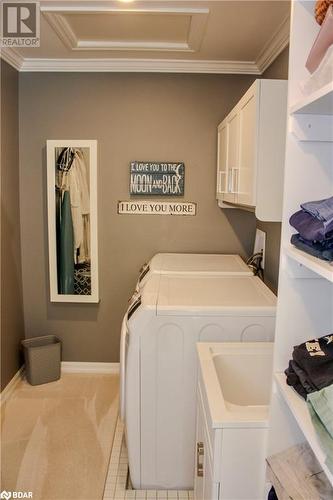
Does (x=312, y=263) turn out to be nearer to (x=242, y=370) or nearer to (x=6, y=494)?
(x=242, y=370)

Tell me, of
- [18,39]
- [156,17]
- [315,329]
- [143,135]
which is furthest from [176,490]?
[18,39]

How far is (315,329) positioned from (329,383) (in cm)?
25

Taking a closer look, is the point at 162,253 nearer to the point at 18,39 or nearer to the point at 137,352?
the point at 137,352

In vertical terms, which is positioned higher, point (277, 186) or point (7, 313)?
point (277, 186)

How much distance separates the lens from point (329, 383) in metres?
0.89

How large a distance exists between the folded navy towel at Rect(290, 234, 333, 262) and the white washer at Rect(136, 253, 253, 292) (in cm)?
141

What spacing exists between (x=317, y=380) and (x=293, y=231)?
39 cm

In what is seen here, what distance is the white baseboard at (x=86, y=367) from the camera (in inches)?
127

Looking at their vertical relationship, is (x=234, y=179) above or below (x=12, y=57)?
below

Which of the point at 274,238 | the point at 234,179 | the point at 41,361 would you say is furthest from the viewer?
the point at 41,361

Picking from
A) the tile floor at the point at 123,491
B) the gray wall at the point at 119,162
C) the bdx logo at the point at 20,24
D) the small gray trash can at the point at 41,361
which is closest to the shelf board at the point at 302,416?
the tile floor at the point at 123,491

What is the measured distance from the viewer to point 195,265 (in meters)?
2.62

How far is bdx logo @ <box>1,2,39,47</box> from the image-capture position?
2123mm

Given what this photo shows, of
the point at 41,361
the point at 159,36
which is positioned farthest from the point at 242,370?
the point at 159,36
